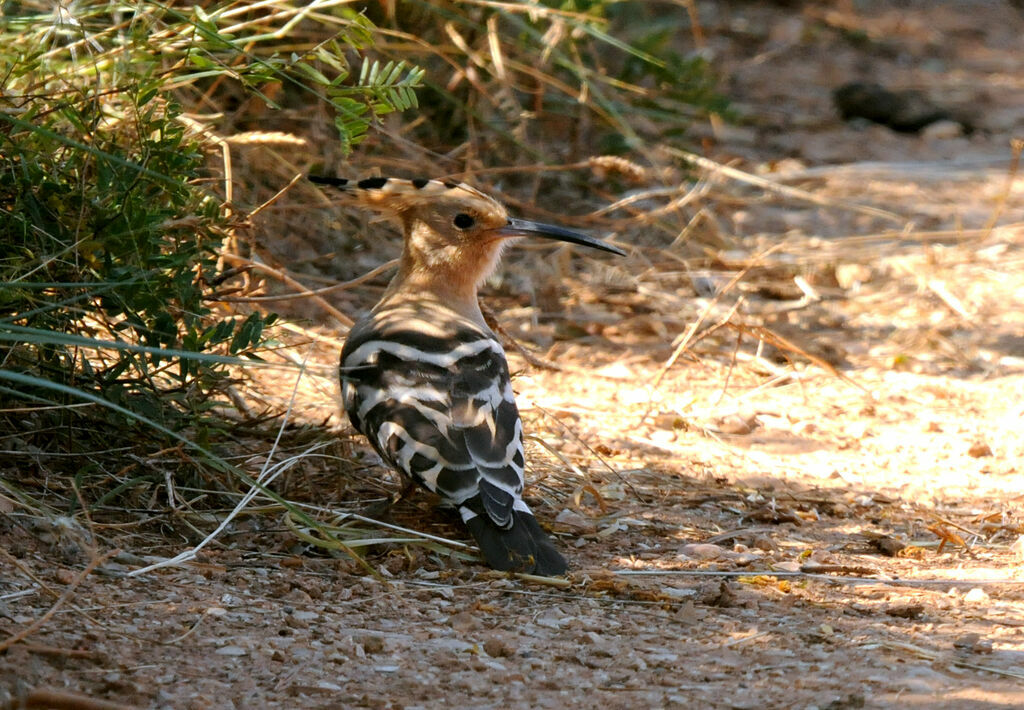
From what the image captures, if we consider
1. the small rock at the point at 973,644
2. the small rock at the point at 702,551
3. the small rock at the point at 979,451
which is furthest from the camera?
Result: the small rock at the point at 979,451

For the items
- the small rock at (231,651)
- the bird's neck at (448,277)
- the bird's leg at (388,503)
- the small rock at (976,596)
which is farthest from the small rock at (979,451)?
the small rock at (231,651)

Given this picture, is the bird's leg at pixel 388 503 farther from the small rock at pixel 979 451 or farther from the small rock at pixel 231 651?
the small rock at pixel 979 451

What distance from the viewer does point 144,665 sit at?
2.28 m

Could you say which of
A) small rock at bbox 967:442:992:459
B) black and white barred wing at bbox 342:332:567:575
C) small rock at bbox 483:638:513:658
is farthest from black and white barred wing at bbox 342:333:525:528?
small rock at bbox 967:442:992:459

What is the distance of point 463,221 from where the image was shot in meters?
3.76

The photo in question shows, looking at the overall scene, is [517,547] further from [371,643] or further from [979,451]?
[979,451]

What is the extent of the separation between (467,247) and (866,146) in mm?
4570

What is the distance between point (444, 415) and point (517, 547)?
359 mm

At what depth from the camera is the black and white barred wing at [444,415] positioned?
2969 mm

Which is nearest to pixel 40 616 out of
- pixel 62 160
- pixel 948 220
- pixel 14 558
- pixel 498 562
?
pixel 14 558

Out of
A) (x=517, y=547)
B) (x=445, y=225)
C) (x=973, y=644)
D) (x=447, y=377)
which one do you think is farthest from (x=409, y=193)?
(x=973, y=644)

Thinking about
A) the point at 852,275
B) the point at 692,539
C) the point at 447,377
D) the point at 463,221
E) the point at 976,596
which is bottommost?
the point at 852,275

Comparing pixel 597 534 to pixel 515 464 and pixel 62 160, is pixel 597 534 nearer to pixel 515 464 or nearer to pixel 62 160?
pixel 515 464

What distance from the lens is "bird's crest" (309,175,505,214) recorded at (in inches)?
148
